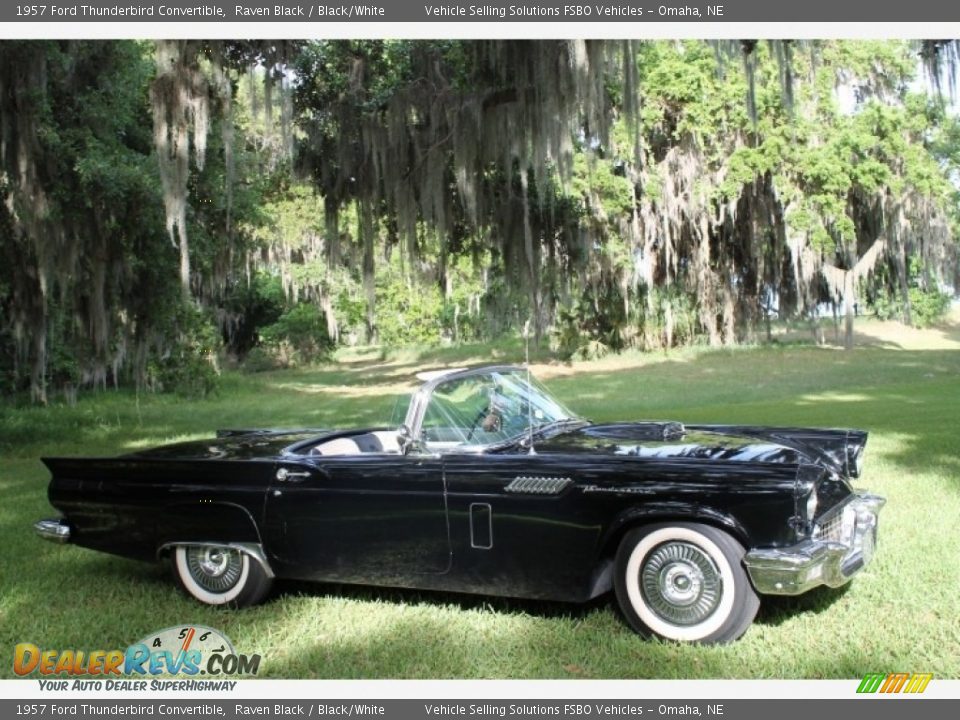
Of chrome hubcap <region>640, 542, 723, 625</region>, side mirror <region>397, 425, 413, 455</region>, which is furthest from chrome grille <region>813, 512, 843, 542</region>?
side mirror <region>397, 425, 413, 455</region>

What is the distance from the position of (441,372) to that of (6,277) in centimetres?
1109

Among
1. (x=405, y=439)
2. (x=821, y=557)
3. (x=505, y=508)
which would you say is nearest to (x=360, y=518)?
(x=405, y=439)

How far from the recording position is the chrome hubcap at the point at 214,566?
4.83m

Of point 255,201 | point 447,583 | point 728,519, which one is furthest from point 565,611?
point 255,201

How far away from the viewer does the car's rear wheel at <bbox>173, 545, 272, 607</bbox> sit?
15.6ft

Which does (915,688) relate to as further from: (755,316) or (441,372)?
(755,316)

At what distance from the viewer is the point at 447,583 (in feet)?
14.3

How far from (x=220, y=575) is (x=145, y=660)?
0.92 m

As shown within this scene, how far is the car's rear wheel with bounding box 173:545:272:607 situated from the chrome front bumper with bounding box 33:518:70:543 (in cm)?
77

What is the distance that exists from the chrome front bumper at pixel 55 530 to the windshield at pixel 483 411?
234 cm

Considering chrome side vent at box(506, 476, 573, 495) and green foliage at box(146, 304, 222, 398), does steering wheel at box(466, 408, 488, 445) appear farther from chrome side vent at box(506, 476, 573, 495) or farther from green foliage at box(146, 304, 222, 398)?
green foliage at box(146, 304, 222, 398)

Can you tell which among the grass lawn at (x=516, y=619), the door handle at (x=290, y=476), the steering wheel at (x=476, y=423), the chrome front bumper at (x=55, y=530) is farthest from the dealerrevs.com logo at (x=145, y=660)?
the steering wheel at (x=476, y=423)

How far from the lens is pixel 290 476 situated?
4719mm

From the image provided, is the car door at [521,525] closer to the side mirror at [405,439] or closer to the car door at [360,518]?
the car door at [360,518]
